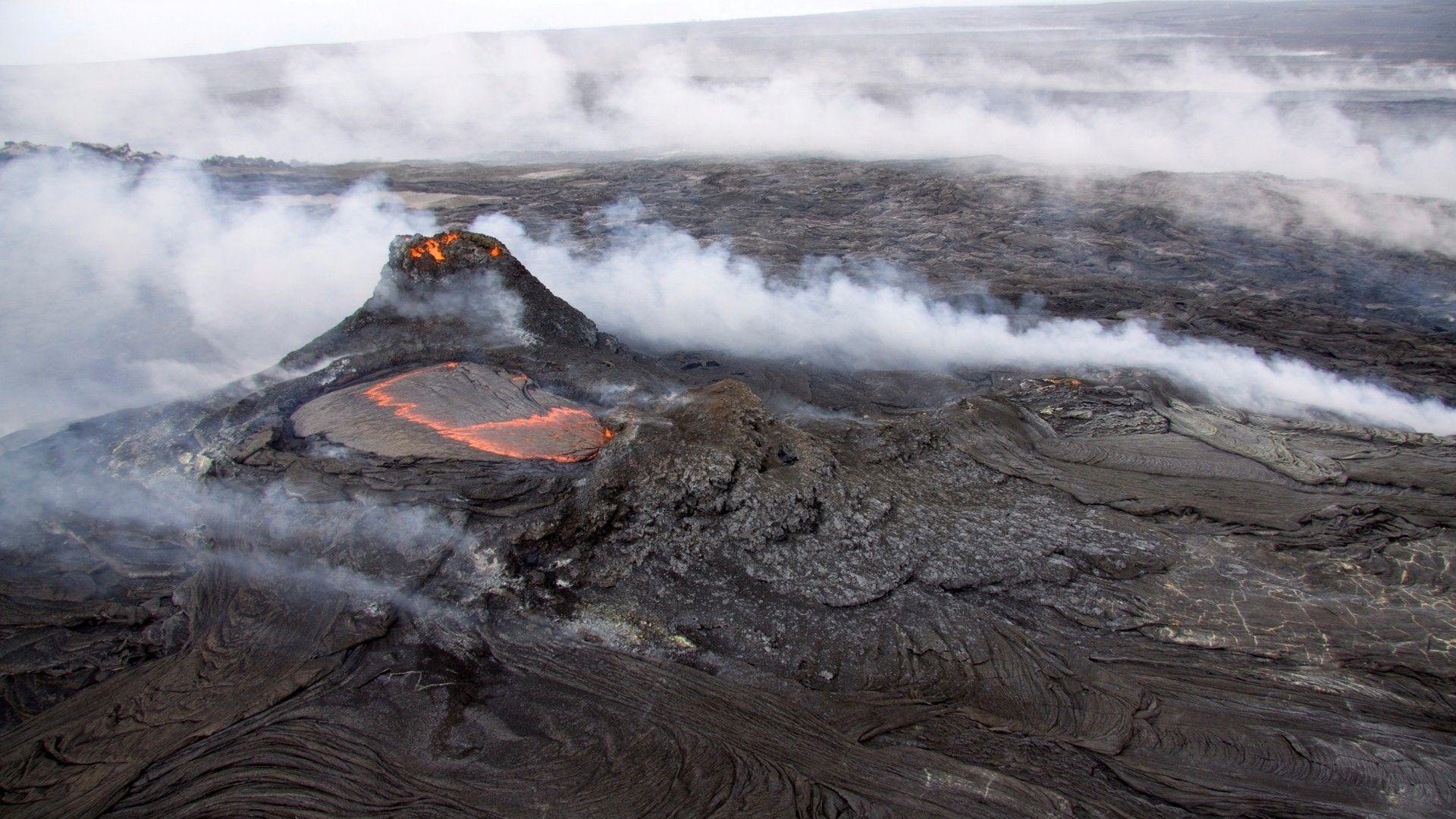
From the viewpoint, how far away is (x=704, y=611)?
5.66 meters

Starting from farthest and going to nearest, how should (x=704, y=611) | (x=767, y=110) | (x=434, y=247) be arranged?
(x=767, y=110) < (x=434, y=247) < (x=704, y=611)

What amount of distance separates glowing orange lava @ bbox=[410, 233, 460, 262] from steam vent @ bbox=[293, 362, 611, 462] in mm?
1973

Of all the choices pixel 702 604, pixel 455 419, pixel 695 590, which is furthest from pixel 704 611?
pixel 455 419

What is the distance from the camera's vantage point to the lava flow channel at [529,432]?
7227mm

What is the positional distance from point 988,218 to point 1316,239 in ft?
22.8

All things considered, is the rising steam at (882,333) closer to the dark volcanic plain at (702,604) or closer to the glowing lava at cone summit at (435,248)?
the dark volcanic plain at (702,604)

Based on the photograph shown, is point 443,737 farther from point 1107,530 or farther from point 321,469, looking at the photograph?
point 1107,530

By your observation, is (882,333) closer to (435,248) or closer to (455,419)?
(435,248)

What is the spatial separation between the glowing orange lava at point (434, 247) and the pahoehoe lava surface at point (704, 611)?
6.19 ft

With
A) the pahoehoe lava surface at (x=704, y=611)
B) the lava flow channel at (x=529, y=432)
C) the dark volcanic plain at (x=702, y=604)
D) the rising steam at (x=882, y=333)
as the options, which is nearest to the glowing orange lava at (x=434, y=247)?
the dark volcanic plain at (x=702, y=604)

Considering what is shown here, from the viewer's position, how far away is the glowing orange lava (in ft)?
31.8

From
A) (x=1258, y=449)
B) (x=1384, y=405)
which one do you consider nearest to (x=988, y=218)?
(x=1384, y=405)

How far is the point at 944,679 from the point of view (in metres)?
5.17

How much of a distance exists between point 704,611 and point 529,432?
2.90m
